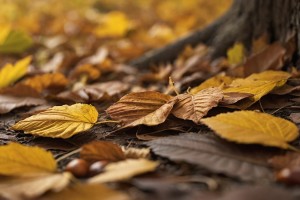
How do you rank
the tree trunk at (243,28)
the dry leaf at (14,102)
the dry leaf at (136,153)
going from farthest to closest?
1. the tree trunk at (243,28)
2. the dry leaf at (14,102)
3. the dry leaf at (136,153)

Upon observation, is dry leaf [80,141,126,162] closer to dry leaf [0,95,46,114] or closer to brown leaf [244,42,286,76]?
dry leaf [0,95,46,114]

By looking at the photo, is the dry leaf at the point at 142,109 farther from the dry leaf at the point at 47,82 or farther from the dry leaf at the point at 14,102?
the dry leaf at the point at 47,82

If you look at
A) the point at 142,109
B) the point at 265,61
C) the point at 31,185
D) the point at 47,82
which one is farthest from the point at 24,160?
the point at 265,61

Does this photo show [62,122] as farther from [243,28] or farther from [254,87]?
[243,28]

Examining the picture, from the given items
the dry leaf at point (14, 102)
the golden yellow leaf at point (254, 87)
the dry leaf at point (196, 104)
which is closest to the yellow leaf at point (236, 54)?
the golden yellow leaf at point (254, 87)

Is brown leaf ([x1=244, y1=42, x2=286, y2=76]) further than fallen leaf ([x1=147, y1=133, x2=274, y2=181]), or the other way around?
brown leaf ([x1=244, y1=42, x2=286, y2=76])

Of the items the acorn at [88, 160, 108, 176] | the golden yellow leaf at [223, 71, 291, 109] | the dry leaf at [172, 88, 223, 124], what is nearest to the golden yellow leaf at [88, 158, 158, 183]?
the acorn at [88, 160, 108, 176]
